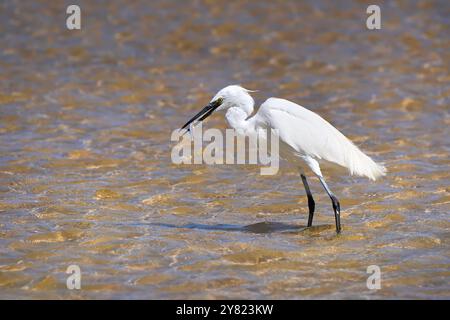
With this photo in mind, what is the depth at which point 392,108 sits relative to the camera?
38.5 ft

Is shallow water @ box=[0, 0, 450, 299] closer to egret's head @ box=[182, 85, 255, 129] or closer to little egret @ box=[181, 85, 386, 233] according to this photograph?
little egret @ box=[181, 85, 386, 233]

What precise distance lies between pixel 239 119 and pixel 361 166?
119cm

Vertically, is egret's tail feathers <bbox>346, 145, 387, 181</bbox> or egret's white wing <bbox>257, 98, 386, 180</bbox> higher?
egret's white wing <bbox>257, 98, 386, 180</bbox>

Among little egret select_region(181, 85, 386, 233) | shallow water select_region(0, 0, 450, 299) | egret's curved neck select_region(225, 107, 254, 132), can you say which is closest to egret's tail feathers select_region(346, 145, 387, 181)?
little egret select_region(181, 85, 386, 233)

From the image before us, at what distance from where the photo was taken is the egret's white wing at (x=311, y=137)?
24.6ft

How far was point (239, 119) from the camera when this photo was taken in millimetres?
7594

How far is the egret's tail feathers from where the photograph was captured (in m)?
7.64

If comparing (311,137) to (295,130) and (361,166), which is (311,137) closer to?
(295,130)

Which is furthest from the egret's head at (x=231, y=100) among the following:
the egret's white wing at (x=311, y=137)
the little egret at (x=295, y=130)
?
the egret's white wing at (x=311, y=137)

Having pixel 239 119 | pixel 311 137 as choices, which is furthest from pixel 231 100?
pixel 311 137

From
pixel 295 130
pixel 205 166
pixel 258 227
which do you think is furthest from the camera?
pixel 205 166
